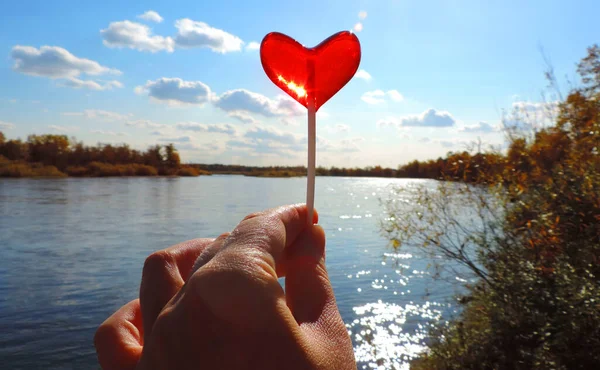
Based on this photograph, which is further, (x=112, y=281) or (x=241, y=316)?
(x=112, y=281)

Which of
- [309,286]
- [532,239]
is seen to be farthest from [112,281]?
[309,286]

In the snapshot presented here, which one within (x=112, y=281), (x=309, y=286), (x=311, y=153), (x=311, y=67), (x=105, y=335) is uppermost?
(x=311, y=67)

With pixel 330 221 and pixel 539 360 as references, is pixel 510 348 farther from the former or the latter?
pixel 330 221

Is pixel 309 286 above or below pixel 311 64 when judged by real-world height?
below

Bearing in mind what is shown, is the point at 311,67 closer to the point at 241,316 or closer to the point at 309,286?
the point at 309,286

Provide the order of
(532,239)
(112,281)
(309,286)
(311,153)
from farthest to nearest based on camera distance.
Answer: (112,281)
(532,239)
(311,153)
(309,286)

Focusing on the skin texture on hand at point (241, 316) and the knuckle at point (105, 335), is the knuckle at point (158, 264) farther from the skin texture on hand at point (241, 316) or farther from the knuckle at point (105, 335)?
the knuckle at point (105, 335)

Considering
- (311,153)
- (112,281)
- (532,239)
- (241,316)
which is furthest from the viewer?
(112,281)
